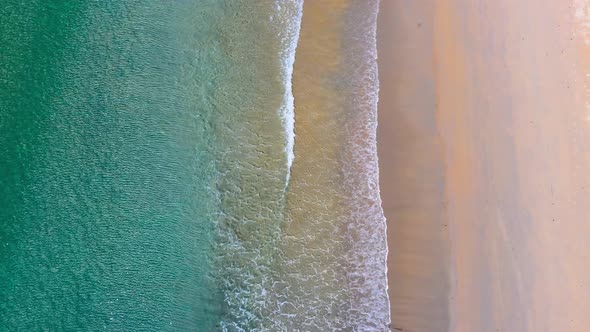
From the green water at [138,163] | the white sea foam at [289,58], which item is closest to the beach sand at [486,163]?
the white sea foam at [289,58]

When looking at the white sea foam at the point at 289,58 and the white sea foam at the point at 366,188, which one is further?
the white sea foam at the point at 289,58

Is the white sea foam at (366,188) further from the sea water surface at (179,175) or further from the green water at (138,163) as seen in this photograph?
the green water at (138,163)

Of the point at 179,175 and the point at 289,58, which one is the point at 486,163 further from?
A: the point at 179,175

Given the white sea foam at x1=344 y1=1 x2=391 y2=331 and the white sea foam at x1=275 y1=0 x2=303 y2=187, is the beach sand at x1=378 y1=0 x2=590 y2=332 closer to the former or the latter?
the white sea foam at x1=344 y1=1 x2=391 y2=331

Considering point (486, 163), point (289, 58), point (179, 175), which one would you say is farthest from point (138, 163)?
point (486, 163)

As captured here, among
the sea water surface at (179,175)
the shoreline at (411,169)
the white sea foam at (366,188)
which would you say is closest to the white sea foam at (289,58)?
the sea water surface at (179,175)

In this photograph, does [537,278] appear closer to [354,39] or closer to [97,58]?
[354,39]

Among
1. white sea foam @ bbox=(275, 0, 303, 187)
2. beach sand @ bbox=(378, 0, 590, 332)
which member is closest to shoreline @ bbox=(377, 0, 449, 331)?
beach sand @ bbox=(378, 0, 590, 332)

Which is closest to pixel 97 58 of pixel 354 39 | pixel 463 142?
pixel 354 39
